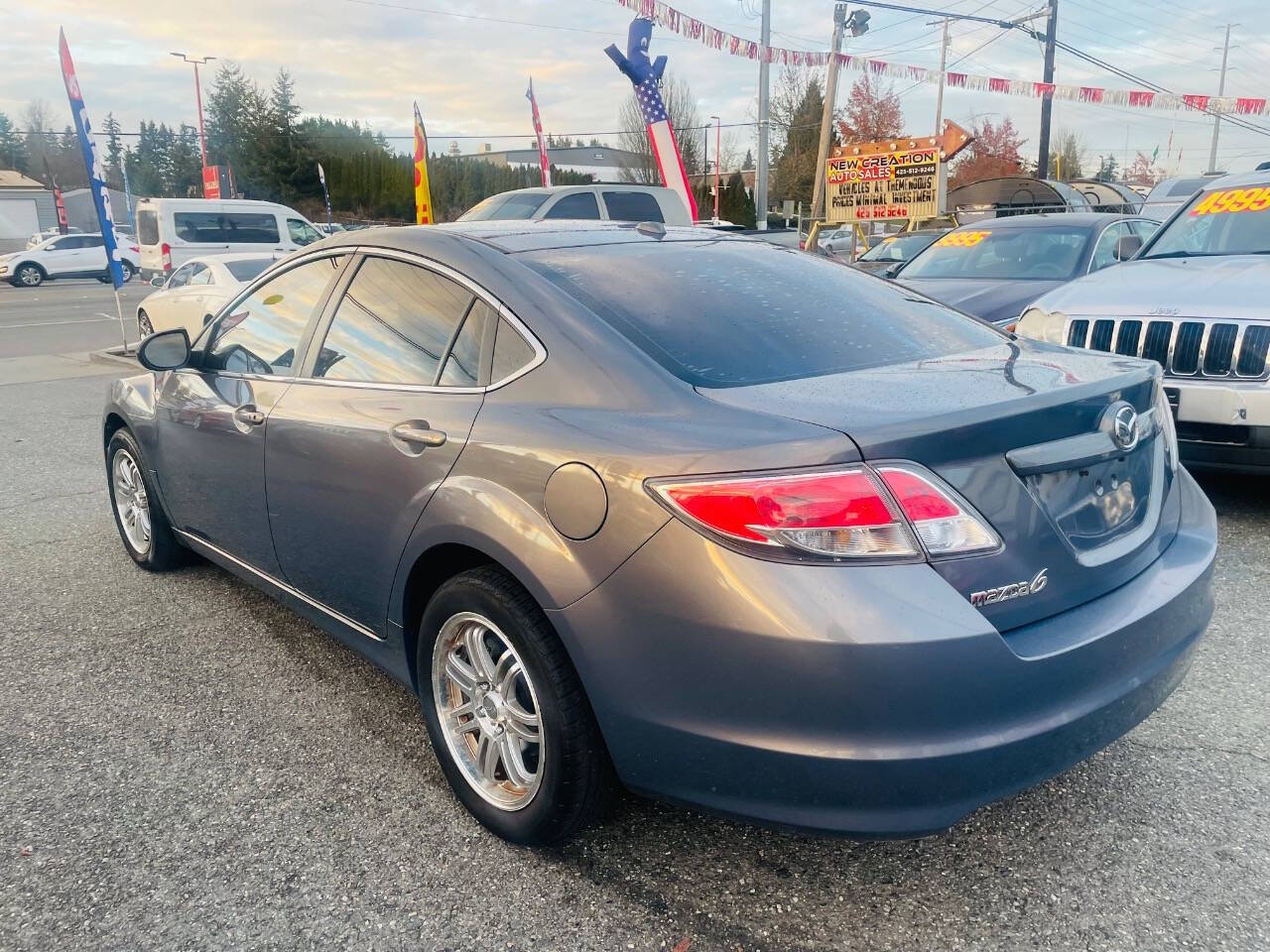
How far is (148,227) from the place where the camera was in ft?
63.4

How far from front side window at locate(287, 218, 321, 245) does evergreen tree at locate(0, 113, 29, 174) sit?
78.1m

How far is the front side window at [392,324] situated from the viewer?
2.71 meters

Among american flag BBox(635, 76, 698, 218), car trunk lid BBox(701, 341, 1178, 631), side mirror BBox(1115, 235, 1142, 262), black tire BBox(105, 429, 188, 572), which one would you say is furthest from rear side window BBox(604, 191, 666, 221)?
car trunk lid BBox(701, 341, 1178, 631)

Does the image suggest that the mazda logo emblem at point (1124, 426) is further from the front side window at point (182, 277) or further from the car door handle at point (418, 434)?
the front side window at point (182, 277)

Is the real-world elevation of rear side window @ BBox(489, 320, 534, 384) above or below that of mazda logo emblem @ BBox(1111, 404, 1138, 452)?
above

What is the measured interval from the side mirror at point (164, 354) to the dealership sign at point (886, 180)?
1415cm

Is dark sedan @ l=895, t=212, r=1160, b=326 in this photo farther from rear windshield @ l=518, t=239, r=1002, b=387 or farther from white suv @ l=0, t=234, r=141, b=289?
white suv @ l=0, t=234, r=141, b=289

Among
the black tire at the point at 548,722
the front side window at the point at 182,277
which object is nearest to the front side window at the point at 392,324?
the black tire at the point at 548,722

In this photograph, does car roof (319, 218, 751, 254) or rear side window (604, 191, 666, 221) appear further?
rear side window (604, 191, 666, 221)

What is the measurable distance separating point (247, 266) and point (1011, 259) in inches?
351

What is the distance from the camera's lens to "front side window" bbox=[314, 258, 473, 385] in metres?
2.71

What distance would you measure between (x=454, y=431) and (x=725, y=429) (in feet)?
2.58

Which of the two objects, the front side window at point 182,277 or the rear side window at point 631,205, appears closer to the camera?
the rear side window at point 631,205

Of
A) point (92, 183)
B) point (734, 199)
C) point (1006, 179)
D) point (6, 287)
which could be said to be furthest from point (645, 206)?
point (734, 199)
